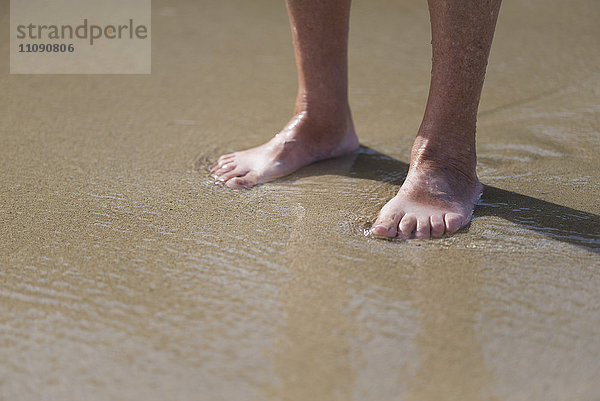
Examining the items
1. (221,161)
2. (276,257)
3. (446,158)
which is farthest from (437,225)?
(221,161)

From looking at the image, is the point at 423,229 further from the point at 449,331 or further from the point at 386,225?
the point at 449,331

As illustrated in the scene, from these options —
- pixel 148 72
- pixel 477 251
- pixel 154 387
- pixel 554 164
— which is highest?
pixel 148 72

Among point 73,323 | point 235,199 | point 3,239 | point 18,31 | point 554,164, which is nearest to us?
point 73,323

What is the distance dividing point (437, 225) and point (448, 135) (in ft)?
0.83

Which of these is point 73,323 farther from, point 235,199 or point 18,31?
point 18,31

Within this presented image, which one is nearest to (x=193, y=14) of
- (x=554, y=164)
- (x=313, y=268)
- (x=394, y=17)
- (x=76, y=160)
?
(x=394, y=17)

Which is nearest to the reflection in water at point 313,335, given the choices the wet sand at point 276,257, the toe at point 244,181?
the wet sand at point 276,257

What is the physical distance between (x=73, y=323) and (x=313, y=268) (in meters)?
0.43

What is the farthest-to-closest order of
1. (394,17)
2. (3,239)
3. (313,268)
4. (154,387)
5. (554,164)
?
(394,17)
(554,164)
(3,239)
(313,268)
(154,387)

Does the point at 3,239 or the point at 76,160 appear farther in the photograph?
the point at 76,160

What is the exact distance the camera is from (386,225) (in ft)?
4.44

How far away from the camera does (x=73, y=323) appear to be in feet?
3.47

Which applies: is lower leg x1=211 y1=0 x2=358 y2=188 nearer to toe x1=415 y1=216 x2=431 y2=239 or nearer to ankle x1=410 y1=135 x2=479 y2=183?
ankle x1=410 y1=135 x2=479 y2=183

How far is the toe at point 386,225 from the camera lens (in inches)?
52.7
